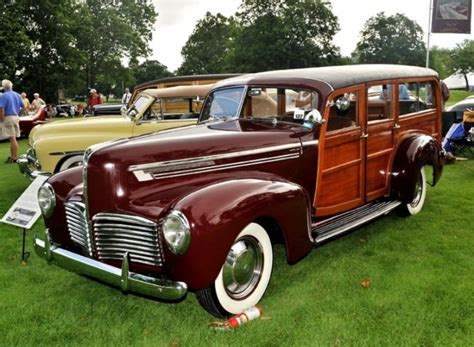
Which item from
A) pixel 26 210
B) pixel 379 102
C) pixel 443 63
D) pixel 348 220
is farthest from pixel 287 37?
pixel 26 210

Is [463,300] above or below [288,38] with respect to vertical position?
below

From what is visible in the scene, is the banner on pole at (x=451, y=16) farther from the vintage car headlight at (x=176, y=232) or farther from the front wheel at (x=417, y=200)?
the vintage car headlight at (x=176, y=232)

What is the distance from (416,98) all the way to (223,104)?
2.61 metres

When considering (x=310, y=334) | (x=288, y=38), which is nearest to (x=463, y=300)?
(x=310, y=334)

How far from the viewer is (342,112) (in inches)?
187

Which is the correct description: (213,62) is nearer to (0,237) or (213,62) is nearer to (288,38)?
(288,38)

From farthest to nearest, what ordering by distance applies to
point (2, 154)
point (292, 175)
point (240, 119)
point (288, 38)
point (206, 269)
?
point (288, 38) < point (2, 154) < point (240, 119) < point (292, 175) < point (206, 269)

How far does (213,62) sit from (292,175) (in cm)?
5188

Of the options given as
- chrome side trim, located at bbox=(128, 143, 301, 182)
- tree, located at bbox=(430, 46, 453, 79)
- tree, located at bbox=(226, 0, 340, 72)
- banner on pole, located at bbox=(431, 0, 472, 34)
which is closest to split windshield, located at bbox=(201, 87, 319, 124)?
chrome side trim, located at bbox=(128, 143, 301, 182)

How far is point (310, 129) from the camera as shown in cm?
430

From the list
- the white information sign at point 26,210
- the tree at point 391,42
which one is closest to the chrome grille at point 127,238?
the white information sign at point 26,210

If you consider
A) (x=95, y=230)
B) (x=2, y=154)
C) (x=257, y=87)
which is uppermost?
(x=257, y=87)

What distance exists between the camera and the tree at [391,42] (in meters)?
49.2

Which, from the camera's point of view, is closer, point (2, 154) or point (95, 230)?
point (95, 230)
